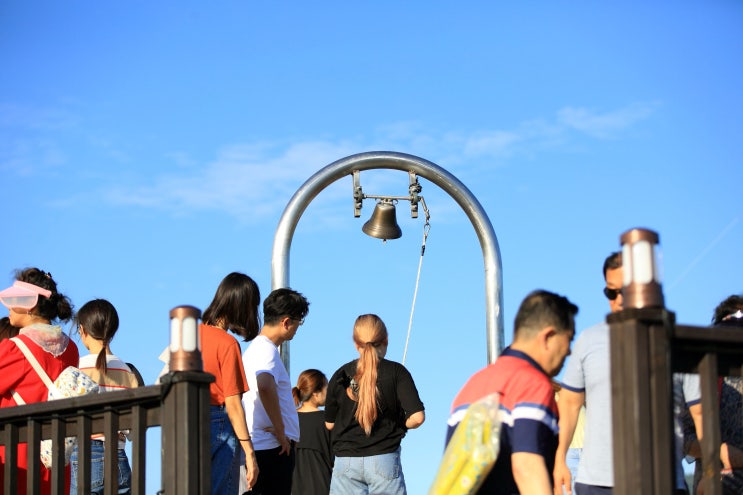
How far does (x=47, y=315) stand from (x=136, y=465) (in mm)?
1817

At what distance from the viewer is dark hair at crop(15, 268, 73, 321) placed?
6.49m

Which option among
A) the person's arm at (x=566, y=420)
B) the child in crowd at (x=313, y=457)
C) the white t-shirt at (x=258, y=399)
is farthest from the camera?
the child in crowd at (x=313, y=457)

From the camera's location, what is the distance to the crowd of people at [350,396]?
434cm

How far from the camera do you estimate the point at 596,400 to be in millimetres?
5160

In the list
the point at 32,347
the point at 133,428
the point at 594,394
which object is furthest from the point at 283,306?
the point at 594,394

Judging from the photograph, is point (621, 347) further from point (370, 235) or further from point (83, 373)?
point (370, 235)

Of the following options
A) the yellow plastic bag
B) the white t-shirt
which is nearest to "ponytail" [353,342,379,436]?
the white t-shirt

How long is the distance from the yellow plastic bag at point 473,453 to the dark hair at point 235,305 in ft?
8.41

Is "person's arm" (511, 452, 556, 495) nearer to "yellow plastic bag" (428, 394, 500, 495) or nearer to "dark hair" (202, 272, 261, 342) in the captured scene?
"yellow plastic bag" (428, 394, 500, 495)

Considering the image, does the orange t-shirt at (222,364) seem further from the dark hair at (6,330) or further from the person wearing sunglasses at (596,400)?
the person wearing sunglasses at (596,400)

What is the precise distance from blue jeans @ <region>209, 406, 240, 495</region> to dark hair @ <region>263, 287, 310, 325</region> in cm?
85

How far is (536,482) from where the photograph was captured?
13.5 feet

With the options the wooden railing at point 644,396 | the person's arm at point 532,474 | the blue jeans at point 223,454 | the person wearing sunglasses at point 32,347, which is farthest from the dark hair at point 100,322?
the wooden railing at point 644,396

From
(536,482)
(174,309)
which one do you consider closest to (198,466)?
(174,309)
